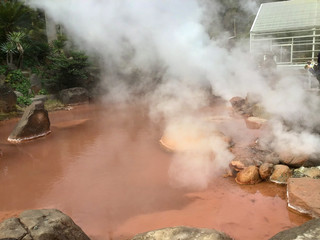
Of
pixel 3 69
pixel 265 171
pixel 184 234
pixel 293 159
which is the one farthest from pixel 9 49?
pixel 184 234

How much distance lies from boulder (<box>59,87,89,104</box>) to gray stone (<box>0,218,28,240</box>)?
11610 millimetres

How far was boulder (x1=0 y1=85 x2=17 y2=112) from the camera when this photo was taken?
36.2 feet

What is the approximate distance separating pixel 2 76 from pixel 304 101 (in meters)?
12.0

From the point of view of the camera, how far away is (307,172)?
17.3 ft

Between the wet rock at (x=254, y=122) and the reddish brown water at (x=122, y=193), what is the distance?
868 millimetres

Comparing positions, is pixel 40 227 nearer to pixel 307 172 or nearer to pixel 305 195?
pixel 305 195

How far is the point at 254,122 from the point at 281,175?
4079 mm

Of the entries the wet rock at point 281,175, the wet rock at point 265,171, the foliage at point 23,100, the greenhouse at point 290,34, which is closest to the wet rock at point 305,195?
the wet rock at point 281,175

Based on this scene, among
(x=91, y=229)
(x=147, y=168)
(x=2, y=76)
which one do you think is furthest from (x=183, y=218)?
(x=2, y=76)

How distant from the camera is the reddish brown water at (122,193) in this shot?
4.05 metres

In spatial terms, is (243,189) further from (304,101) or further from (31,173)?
(31,173)

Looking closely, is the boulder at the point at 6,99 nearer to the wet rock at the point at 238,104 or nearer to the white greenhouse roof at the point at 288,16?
the wet rock at the point at 238,104

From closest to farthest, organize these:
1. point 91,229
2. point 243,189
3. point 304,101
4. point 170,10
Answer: point 91,229 → point 243,189 → point 304,101 → point 170,10

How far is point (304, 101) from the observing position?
689 centimetres
